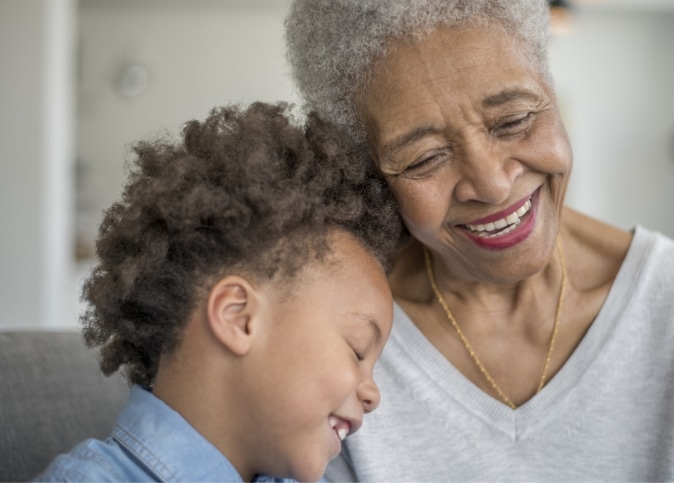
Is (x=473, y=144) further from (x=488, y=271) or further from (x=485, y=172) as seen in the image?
(x=488, y=271)

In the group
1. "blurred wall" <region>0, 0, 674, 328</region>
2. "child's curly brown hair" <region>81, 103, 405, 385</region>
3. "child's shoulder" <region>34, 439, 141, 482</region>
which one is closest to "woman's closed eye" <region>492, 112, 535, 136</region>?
"child's curly brown hair" <region>81, 103, 405, 385</region>

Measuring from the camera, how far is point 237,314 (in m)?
1.26

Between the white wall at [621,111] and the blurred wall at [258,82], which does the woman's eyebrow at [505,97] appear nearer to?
the blurred wall at [258,82]

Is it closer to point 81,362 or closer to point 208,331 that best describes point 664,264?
point 208,331

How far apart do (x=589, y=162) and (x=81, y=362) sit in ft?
22.2

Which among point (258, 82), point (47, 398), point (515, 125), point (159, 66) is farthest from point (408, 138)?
point (159, 66)

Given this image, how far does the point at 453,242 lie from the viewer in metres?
1.48

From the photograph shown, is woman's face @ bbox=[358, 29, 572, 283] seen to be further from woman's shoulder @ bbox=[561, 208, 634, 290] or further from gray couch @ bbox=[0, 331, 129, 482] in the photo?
gray couch @ bbox=[0, 331, 129, 482]

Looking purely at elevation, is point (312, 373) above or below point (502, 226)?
below

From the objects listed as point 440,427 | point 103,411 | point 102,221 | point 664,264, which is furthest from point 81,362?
point 664,264

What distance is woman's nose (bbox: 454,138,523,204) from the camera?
53.2 inches

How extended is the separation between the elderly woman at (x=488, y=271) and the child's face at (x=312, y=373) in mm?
230

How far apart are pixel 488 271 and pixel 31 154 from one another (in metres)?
3.12

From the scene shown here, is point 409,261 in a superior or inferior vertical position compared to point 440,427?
superior
